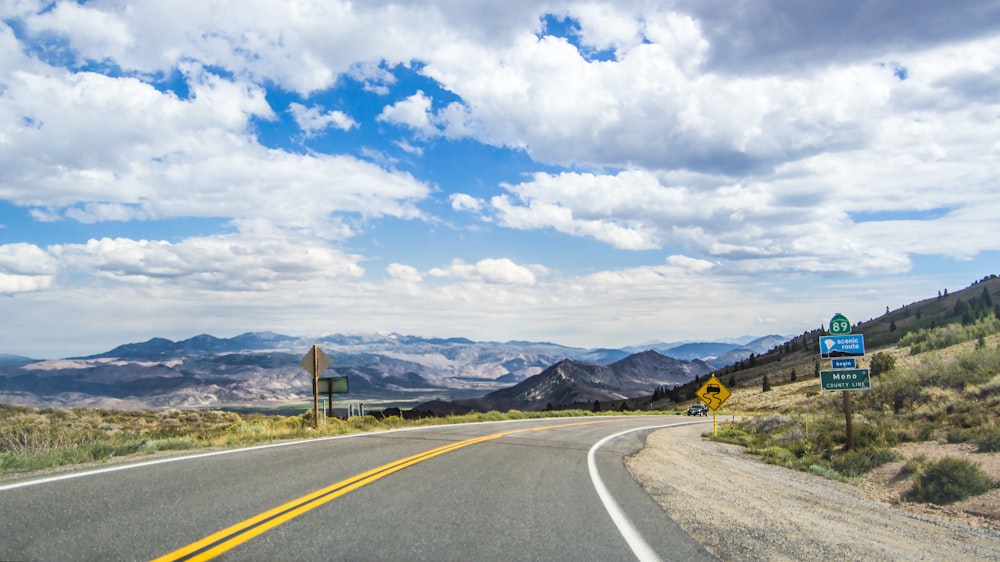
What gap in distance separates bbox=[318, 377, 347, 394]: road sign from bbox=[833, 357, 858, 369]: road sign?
18.7m

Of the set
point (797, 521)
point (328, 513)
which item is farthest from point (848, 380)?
point (328, 513)

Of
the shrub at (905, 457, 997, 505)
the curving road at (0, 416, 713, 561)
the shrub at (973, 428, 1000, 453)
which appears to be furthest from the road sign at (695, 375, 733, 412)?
the curving road at (0, 416, 713, 561)

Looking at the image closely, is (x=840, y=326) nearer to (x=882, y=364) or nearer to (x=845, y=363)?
(x=845, y=363)

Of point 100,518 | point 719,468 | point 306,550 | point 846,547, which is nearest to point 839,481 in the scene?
point 719,468

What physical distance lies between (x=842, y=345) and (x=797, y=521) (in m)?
11.0

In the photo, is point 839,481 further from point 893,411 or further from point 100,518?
point 100,518

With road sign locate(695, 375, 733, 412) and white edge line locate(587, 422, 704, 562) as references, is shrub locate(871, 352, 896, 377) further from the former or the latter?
white edge line locate(587, 422, 704, 562)

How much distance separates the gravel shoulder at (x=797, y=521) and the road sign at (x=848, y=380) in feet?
12.5

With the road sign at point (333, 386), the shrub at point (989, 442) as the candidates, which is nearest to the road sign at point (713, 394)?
the shrub at point (989, 442)

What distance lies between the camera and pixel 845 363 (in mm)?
18125

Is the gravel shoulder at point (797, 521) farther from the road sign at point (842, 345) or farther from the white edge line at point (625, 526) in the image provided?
the road sign at point (842, 345)

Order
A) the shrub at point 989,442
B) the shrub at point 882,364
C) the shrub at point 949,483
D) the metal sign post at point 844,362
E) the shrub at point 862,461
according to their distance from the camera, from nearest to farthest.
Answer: the shrub at point 949,483
the shrub at point 989,442
the shrub at point 862,461
the metal sign post at point 844,362
the shrub at point 882,364

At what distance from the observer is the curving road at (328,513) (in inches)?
228

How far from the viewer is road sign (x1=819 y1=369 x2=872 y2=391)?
17.6 meters
